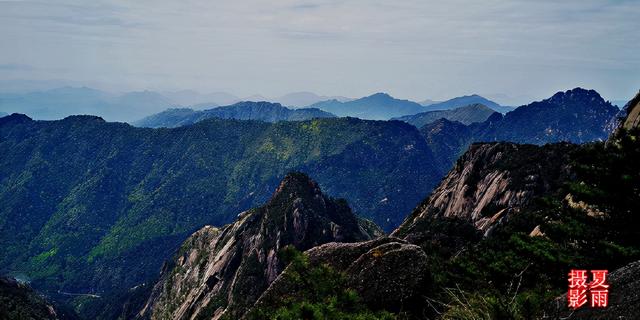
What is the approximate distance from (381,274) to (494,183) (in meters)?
110

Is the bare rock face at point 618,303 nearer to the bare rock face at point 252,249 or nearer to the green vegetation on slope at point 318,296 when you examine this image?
the green vegetation on slope at point 318,296

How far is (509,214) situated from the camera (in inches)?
4360

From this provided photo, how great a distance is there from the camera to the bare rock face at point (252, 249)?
137 m

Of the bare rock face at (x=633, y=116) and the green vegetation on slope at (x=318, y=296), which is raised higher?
the bare rock face at (x=633, y=116)

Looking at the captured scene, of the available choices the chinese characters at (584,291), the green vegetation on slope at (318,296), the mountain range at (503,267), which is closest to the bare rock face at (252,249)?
the mountain range at (503,267)

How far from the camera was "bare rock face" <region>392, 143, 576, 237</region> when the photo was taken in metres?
124

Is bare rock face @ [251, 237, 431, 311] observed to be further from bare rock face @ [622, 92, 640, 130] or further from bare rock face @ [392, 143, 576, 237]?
bare rock face @ [392, 143, 576, 237]

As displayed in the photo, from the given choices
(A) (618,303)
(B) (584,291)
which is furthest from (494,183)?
(B) (584,291)

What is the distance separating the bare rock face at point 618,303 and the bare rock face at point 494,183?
295 ft

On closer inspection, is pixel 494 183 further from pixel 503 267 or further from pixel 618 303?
pixel 618 303

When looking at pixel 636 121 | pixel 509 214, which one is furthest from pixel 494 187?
pixel 636 121

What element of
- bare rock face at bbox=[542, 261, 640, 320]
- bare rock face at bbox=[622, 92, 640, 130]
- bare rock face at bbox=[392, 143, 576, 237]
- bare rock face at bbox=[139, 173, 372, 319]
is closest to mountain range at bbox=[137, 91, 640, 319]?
bare rock face at bbox=[542, 261, 640, 320]

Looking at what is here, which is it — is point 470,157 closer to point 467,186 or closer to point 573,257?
point 467,186

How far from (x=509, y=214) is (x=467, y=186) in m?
34.5
